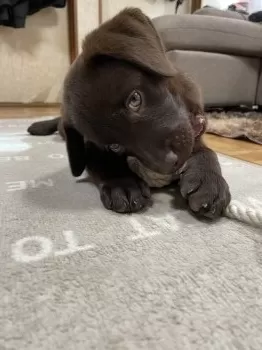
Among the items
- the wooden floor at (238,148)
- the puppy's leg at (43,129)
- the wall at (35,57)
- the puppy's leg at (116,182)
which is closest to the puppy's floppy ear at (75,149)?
the puppy's leg at (116,182)

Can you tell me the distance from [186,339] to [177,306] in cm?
7

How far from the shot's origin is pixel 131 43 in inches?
34.7

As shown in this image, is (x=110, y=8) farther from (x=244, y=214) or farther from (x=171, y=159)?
(x=244, y=214)

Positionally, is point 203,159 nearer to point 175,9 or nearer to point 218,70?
point 218,70

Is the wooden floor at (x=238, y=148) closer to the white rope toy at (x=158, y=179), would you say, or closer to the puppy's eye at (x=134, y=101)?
the white rope toy at (x=158, y=179)

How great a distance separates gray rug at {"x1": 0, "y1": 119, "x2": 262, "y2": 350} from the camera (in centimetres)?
46

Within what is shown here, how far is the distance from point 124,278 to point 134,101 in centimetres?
45

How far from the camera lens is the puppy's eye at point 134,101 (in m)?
0.87

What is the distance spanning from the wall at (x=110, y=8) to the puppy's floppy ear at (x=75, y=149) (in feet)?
12.1

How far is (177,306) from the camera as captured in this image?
0.52 m

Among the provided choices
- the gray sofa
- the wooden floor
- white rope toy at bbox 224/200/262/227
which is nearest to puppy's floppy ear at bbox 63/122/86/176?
white rope toy at bbox 224/200/262/227

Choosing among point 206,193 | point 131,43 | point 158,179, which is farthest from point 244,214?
point 131,43

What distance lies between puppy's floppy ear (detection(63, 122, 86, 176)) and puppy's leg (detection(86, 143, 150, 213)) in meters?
0.02

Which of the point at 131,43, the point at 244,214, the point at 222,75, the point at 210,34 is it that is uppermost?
the point at 131,43
